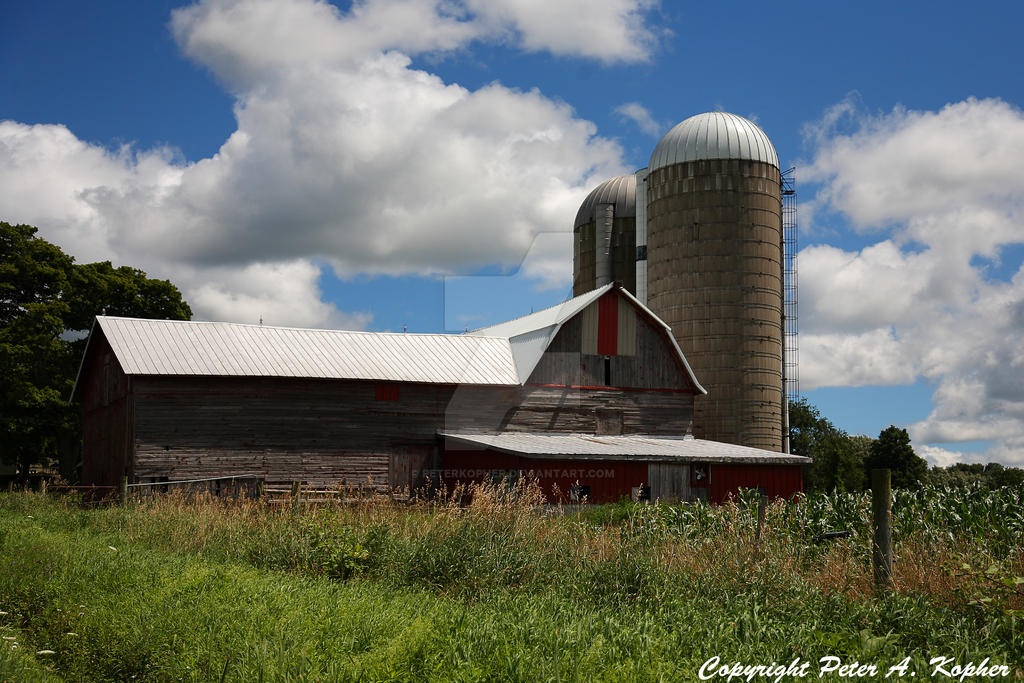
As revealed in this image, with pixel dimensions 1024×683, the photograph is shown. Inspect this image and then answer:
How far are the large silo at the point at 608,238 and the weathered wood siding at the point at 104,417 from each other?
22.7 metres

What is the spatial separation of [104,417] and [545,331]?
46.4 ft

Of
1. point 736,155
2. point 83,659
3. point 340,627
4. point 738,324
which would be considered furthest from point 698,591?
point 736,155

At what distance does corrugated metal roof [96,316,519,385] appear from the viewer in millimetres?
24250

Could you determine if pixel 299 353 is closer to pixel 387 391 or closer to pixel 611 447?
pixel 387 391

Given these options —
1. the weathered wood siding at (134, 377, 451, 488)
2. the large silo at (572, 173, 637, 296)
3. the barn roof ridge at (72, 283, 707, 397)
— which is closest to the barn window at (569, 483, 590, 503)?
the barn roof ridge at (72, 283, 707, 397)

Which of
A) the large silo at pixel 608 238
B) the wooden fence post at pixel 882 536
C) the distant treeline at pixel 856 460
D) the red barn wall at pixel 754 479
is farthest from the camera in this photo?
the distant treeline at pixel 856 460

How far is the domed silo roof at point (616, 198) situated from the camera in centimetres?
4278

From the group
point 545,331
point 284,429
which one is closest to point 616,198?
point 545,331

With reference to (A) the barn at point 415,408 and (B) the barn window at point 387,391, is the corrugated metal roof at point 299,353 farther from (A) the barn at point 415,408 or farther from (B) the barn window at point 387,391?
(B) the barn window at point 387,391

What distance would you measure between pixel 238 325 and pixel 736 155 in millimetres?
20925

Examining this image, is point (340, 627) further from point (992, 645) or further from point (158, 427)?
point (158, 427)

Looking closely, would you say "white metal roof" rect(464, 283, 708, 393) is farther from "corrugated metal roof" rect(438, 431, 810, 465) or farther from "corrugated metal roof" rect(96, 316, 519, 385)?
"corrugated metal roof" rect(438, 431, 810, 465)

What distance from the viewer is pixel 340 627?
6727mm
